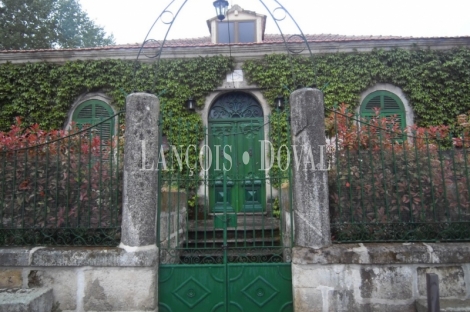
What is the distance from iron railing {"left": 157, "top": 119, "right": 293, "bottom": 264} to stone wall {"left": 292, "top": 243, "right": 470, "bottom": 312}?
55 centimetres

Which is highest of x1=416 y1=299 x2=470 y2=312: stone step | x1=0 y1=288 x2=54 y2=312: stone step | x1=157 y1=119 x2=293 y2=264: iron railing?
x1=157 y1=119 x2=293 y2=264: iron railing

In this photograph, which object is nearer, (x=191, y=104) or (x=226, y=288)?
(x=226, y=288)

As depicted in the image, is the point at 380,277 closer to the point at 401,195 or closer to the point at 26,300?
the point at 401,195

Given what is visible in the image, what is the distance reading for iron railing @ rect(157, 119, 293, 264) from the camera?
142 inches

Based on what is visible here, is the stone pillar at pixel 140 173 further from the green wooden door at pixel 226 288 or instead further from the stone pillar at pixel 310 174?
the stone pillar at pixel 310 174

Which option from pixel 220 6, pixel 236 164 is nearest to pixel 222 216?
pixel 236 164

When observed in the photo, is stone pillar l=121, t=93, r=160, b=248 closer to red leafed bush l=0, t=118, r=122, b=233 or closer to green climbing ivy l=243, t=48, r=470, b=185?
red leafed bush l=0, t=118, r=122, b=233

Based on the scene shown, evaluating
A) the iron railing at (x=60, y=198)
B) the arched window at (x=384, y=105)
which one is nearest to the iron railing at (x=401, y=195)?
the iron railing at (x=60, y=198)

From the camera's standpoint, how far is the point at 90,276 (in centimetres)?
326

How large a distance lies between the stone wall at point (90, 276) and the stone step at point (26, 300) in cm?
11

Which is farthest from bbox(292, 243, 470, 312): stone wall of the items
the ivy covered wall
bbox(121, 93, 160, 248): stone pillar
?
the ivy covered wall

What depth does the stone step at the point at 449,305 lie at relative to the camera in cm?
290

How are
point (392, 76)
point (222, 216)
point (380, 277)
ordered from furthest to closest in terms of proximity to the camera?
1. point (392, 76)
2. point (222, 216)
3. point (380, 277)

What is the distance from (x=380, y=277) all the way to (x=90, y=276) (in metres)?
3.01
